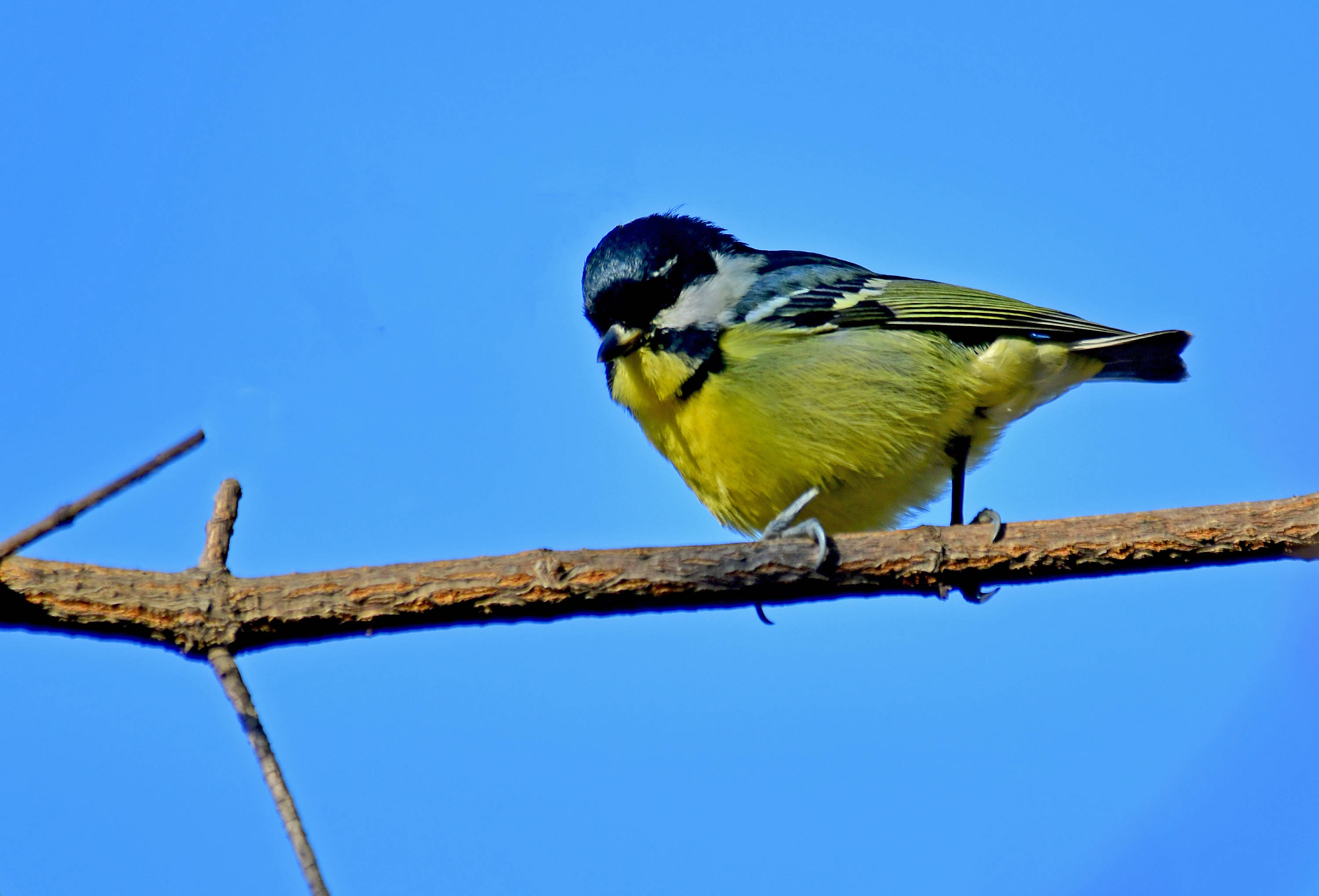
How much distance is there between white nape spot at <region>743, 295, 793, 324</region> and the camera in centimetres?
559

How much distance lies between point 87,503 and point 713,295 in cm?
362

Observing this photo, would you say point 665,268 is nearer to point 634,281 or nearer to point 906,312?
point 634,281

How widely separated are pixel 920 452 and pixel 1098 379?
134 cm

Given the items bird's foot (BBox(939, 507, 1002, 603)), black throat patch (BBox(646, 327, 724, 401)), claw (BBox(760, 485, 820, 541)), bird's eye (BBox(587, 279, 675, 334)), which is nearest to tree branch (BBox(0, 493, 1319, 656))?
bird's foot (BBox(939, 507, 1002, 603))

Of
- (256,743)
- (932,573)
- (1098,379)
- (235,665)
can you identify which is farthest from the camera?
(1098,379)

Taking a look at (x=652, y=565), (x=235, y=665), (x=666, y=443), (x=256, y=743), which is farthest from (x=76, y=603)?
(x=666, y=443)

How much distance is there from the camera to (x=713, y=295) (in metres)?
5.73

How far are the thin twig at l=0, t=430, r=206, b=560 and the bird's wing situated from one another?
335cm

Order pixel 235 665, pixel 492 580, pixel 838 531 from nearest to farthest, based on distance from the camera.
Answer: pixel 235 665, pixel 492 580, pixel 838 531

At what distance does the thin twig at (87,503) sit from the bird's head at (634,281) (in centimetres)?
281

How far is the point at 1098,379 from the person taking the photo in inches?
238

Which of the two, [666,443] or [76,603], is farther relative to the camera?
[666,443]

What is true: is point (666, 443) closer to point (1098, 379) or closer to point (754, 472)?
point (754, 472)

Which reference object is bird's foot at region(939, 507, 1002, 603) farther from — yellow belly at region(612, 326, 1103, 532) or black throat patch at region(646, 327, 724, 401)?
black throat patch at region(646, 327, 724, 401)
